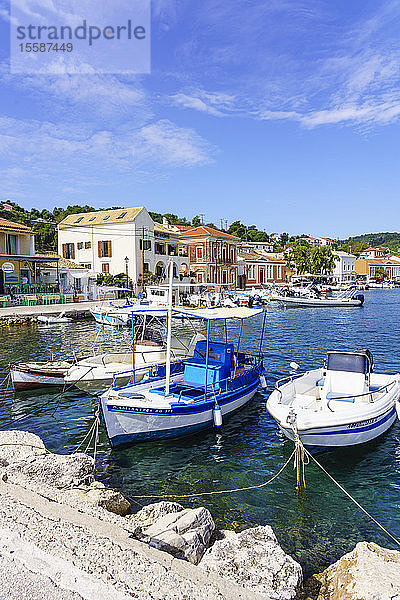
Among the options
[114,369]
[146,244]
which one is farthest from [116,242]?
[114,369]

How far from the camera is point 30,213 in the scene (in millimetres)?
103250

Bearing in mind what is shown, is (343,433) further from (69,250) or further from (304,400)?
(69,250)

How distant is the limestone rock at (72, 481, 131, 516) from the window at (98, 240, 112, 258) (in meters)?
53.9

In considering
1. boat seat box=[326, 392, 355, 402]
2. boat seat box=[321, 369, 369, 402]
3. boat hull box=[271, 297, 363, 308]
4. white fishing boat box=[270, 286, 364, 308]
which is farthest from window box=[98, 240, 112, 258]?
boat seat box=[326, 392, 355, 402]

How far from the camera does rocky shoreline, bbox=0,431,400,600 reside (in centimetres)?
519

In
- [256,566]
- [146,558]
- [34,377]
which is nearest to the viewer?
[146,558]

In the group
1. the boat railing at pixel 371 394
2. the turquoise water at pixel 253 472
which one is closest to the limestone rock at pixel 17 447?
the turquoise water at pixel 253 472

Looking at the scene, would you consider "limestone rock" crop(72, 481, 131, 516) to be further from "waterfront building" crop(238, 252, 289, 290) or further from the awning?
"waterfront building" crop(238, 252, 289, 290)

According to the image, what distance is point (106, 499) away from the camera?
855cm

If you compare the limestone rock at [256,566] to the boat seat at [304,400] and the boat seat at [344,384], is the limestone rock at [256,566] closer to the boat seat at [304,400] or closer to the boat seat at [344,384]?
the boat seat at [304,400]

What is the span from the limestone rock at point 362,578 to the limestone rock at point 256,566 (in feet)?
1.49

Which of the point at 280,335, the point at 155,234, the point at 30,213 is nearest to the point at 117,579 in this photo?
the point at 280,335

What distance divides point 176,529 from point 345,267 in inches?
5230

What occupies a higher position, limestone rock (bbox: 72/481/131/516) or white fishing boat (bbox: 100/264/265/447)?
white fishing boat (bbox: 100/264/265/447)
